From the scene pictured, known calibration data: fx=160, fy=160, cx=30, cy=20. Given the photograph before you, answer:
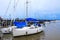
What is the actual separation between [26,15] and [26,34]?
10227 mm

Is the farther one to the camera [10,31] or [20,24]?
[20,24]

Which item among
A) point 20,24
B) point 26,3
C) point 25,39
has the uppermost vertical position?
point 26,3

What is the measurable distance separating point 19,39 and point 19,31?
4.75ft

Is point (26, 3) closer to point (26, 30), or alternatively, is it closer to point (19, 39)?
point (26, 30)

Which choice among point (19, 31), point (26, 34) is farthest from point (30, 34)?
point (19, 31)

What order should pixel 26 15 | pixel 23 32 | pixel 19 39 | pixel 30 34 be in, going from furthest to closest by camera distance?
pixel 26 15 → pixel 30 34 → pixel 23 32 → pixel 19 39

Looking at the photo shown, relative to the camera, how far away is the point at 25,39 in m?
23.2

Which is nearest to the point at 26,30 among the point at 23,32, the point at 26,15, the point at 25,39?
the point at 23,32

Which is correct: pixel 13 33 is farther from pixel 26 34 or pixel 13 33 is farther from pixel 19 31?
pixel 26 34

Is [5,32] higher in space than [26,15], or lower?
lower

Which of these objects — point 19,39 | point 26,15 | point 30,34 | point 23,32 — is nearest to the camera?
point 19,39

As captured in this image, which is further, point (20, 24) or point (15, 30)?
point (20, 24)

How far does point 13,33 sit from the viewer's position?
77.8ft

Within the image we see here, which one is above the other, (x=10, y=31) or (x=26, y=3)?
(x=26, y=3)
